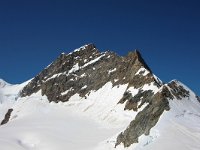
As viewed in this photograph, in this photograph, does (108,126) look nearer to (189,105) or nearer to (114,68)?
(189,105)

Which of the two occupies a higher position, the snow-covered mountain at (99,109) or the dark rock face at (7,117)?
the dark rock face at (7,117)

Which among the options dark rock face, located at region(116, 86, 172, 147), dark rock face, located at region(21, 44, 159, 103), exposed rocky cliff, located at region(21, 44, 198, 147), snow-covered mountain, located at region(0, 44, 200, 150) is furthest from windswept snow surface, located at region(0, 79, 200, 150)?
dark rock face, located at region(21, 44, 159, 103)

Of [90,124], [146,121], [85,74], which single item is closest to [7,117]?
[85,74]

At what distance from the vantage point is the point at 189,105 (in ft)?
232

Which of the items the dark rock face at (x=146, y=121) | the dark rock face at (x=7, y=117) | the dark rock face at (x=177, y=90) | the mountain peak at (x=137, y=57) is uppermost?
the dark rock face at (x=7, y=117)

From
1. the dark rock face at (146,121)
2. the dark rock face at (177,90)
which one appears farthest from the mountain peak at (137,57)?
the dark rock face at (146,121)

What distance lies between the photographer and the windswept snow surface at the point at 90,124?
2259 inches

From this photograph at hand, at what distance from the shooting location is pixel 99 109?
93.9 m

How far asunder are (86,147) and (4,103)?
241 ft

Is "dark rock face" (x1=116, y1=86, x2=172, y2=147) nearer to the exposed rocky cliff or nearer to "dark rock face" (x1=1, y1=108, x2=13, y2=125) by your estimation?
the exposed rocky cliff

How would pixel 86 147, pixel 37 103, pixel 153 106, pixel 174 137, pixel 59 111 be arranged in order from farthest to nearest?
pixel 37 103
pixel 59 111
pixel 86 147
pixel 153 106
pixel 174 137

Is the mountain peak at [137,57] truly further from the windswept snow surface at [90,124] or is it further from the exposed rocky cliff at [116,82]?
the windswept snow surface at [90,124]

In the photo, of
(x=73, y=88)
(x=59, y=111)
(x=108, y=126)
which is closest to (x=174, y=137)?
(x=108, y=126)

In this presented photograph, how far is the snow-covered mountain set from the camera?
60.3m
